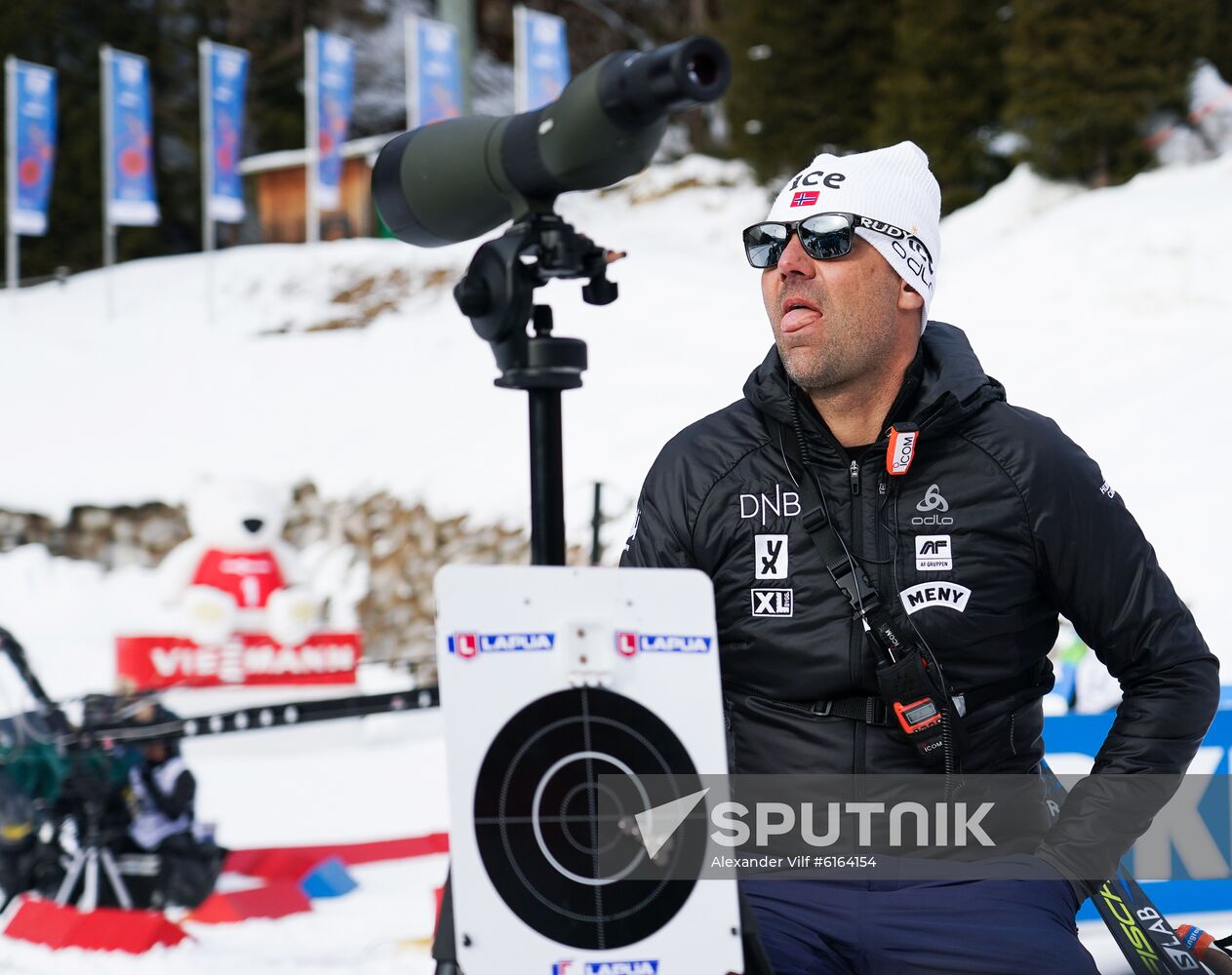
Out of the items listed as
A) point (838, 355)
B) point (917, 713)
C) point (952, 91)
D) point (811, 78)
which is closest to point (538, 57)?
point (811, 78)

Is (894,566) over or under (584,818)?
over

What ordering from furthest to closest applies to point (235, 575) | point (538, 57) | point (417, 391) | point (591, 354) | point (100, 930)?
point (538, 57) < point (417, 391) < point (591, 354) < point (235, 575) < point (100, 930)

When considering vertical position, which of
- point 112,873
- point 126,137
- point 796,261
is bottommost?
point 112,873

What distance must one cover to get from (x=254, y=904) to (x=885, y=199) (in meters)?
3.60

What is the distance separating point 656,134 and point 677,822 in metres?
0.91

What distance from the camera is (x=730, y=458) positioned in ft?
8.38

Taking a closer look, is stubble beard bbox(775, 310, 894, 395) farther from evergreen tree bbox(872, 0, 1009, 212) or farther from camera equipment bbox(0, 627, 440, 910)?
evergreen tree bbox(872, 0, 1009, 212)

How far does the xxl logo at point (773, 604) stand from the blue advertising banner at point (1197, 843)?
2.17m

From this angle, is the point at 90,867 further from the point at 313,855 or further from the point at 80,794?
the point at 313,855

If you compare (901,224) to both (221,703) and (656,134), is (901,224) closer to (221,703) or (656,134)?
(656,134)

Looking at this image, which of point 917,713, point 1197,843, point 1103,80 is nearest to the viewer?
point 917,713

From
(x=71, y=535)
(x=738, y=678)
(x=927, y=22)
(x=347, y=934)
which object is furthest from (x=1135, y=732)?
(x=927, y=22)

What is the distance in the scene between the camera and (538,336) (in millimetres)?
1980

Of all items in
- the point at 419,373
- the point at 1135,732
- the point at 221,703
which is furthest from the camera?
the point at 419,373
